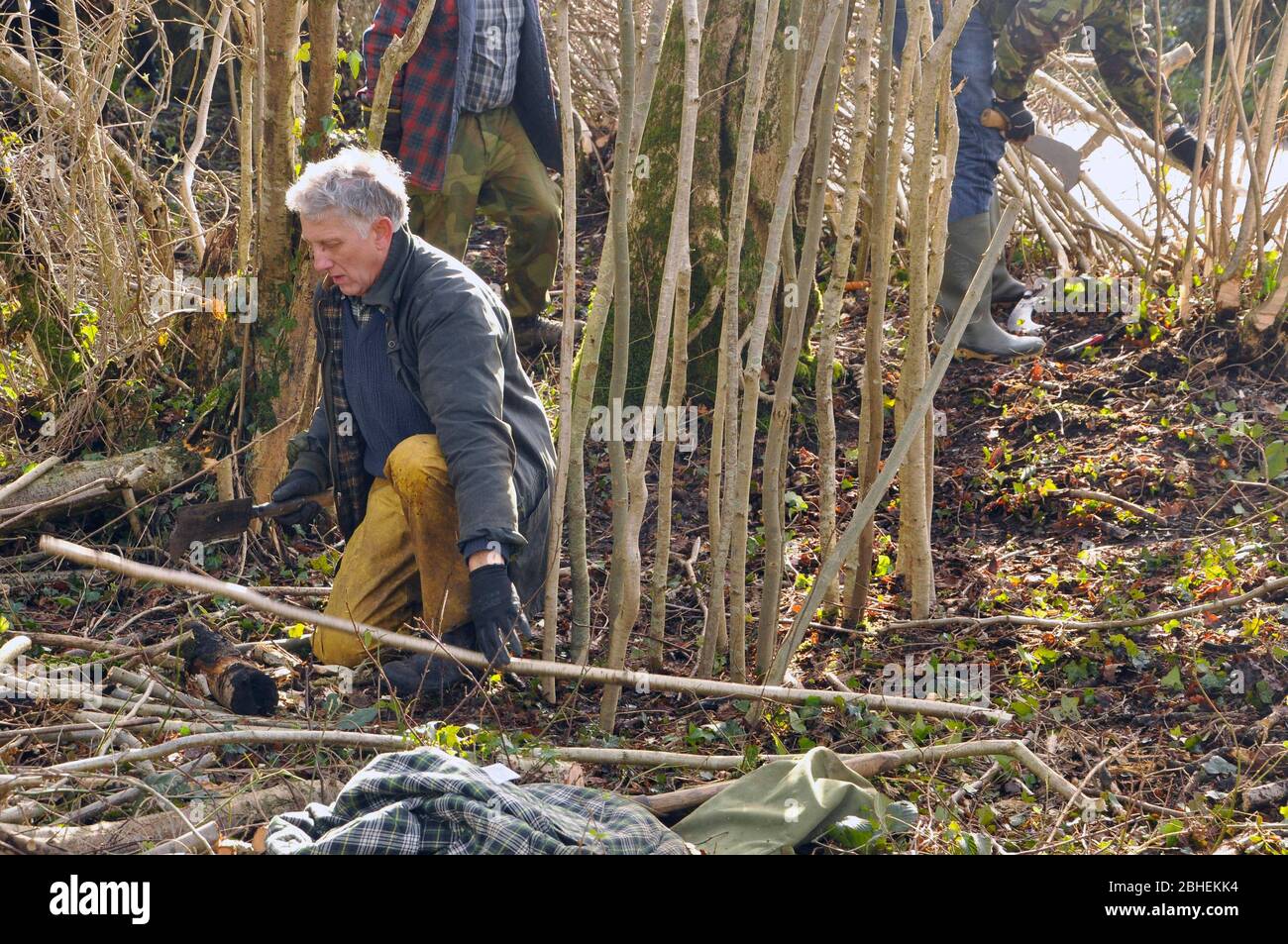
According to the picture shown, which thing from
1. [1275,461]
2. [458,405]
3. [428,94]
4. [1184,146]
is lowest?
[1275,461]

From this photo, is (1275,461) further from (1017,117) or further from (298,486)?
(298,486)

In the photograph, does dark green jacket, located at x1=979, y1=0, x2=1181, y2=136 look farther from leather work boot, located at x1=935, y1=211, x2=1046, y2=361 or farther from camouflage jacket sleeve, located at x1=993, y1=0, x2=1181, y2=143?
leather work boot, located at x1=935, y1=211, x2=1046, y2=361

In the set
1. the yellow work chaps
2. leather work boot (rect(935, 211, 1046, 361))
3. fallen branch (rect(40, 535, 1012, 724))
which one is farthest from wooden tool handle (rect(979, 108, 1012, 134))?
the yellow work chaps

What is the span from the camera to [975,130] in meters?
4.87

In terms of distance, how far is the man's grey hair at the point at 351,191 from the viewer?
10.3 feet

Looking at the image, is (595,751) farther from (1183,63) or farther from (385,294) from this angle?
(1183,63)

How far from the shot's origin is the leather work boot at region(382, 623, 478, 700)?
3.35 meters

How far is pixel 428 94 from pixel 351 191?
164cm

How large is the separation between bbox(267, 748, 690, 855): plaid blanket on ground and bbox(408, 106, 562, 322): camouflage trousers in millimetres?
2851

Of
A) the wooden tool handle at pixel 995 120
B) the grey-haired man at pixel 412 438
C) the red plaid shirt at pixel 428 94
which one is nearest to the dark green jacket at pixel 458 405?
the grey-haired man at pixel 412 438

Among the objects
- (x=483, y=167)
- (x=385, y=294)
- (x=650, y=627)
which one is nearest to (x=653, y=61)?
(x=385, y=294)

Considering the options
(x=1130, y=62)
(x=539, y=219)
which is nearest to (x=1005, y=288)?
(x=1130, y=62)

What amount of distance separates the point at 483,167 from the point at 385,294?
186cm

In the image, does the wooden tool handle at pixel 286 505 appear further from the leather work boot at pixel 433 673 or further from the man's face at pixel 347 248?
the man's face at pixel 347 248
